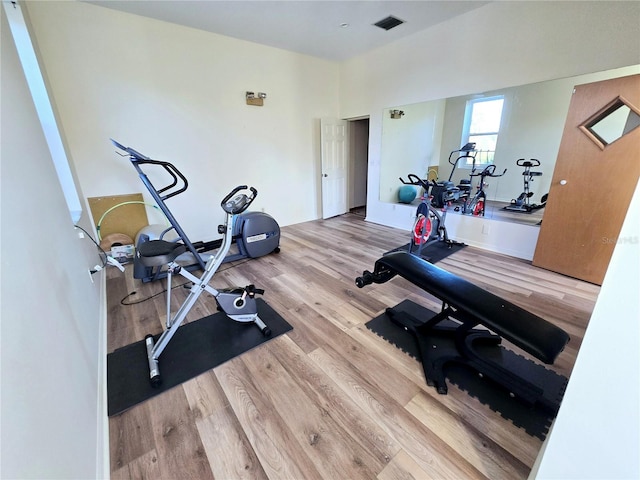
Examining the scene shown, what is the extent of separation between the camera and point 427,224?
3.53 meters

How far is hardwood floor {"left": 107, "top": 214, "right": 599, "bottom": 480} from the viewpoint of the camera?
126cm

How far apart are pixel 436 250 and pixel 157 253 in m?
3.56

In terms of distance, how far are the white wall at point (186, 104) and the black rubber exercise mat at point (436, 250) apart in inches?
103

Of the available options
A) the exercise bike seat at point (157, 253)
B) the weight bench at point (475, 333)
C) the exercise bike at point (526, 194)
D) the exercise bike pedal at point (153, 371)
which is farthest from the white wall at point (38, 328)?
the exercise bike at point (526, 194)

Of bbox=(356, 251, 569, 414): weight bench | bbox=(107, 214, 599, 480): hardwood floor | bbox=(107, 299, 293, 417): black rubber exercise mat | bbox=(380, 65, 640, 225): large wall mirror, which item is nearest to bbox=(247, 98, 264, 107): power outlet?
bbox=(380, 65, 640, 225): large wall mirror

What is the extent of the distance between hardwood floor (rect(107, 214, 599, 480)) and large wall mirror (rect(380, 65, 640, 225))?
172 cm

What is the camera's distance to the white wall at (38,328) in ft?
2.40

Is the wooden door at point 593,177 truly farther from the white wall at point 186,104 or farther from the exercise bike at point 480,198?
the white wall at point 186,104

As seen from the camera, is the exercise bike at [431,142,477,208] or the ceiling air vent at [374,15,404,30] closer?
the ceiling air vent at [374,15,404,30]

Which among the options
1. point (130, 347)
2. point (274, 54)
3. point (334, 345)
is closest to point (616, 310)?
point (334, 345)

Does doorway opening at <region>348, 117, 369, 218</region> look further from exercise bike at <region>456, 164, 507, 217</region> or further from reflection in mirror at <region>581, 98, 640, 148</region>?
reflection in mirror at <region>581, 98, 640, 148</region>

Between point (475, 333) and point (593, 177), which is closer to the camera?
point (475, 333)

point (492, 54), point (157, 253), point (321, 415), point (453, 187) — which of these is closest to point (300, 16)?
point (492, 54)

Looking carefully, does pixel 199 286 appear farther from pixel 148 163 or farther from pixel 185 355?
pixel 148 163
